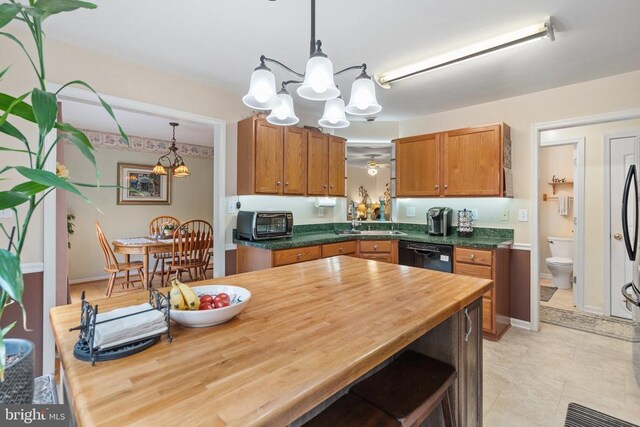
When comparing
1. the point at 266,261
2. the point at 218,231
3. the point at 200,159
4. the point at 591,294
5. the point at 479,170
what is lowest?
the point at 591,294

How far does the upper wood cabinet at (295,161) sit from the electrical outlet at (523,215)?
89.9 inches

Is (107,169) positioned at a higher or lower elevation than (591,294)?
higher

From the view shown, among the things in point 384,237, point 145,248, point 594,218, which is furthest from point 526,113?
point 145,248

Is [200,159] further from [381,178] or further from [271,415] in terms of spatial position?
[271,415]

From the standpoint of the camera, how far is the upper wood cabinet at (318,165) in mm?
3551

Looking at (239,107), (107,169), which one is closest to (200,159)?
(107,169)

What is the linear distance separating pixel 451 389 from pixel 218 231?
8.13 ft

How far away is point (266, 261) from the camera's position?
112 inches

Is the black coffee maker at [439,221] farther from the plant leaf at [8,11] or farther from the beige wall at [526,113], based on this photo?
the plant leaf at [8,11]

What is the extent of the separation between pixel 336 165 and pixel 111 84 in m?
2.37

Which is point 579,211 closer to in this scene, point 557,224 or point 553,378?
point 557,224

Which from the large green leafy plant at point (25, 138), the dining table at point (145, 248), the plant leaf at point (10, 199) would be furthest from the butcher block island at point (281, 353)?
the dining table at point (145, 248)

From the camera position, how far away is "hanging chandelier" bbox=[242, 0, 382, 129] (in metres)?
1.41

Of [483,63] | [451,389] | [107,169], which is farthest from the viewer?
[107,169]
